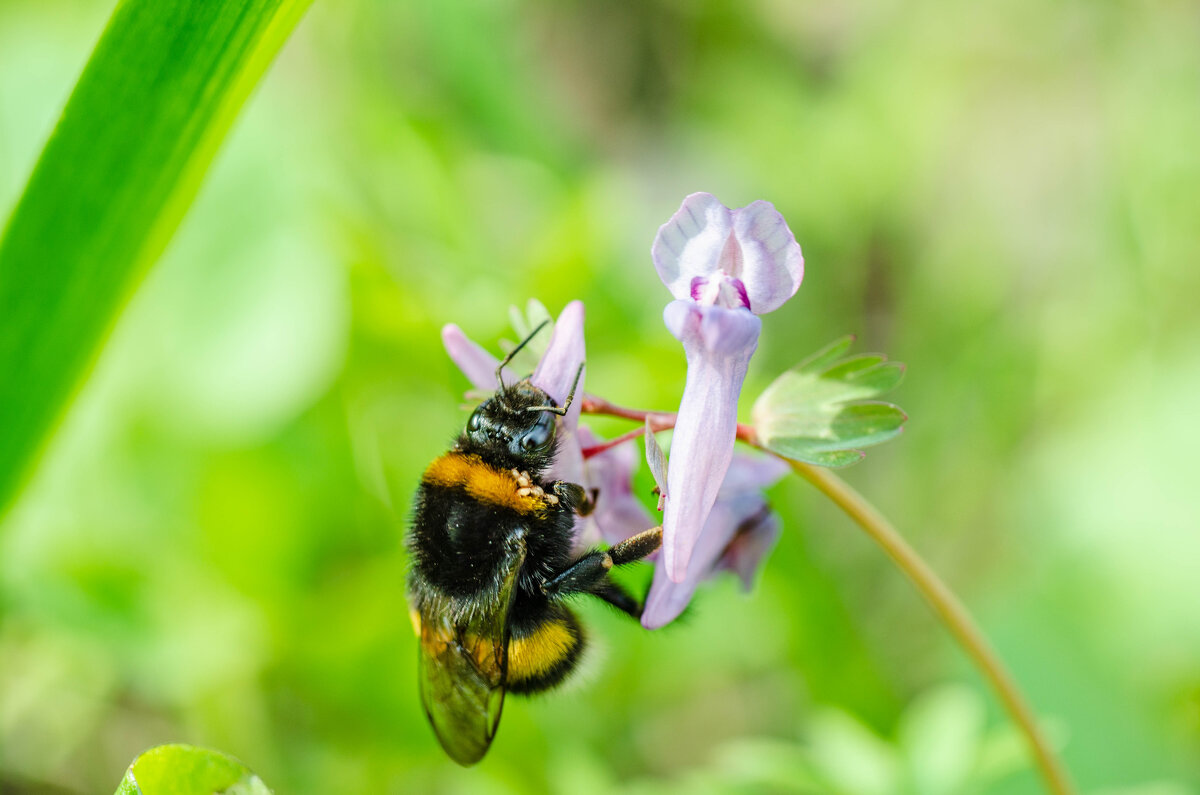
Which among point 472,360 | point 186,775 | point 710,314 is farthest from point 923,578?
point 186,775

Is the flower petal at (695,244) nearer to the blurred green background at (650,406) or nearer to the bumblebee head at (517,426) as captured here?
the bumblebee head at (517,426)

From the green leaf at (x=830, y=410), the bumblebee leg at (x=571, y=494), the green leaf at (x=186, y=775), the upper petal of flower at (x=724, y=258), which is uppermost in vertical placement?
the upper petal of flower at (x=724, y=258)

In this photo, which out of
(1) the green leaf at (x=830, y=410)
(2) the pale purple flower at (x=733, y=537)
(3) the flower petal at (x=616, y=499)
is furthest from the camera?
(3) the flower petal at (x=616, y=499)

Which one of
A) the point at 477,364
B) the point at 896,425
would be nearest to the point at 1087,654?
the point at 896,425

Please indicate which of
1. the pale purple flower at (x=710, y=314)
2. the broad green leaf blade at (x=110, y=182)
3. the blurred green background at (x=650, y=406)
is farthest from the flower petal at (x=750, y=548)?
the broad green leaf blade at (x=110, y=182)

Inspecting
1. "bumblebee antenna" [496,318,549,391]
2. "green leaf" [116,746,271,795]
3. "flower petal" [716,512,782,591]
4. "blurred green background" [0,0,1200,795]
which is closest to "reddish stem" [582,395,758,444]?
"bumblebee antenna" [496,318,549,391]

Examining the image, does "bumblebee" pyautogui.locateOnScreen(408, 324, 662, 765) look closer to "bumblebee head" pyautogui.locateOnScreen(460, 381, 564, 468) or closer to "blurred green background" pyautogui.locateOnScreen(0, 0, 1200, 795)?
"bumblebee head" pyautogui.locateOnScreen(460, 381, 564, 468)
